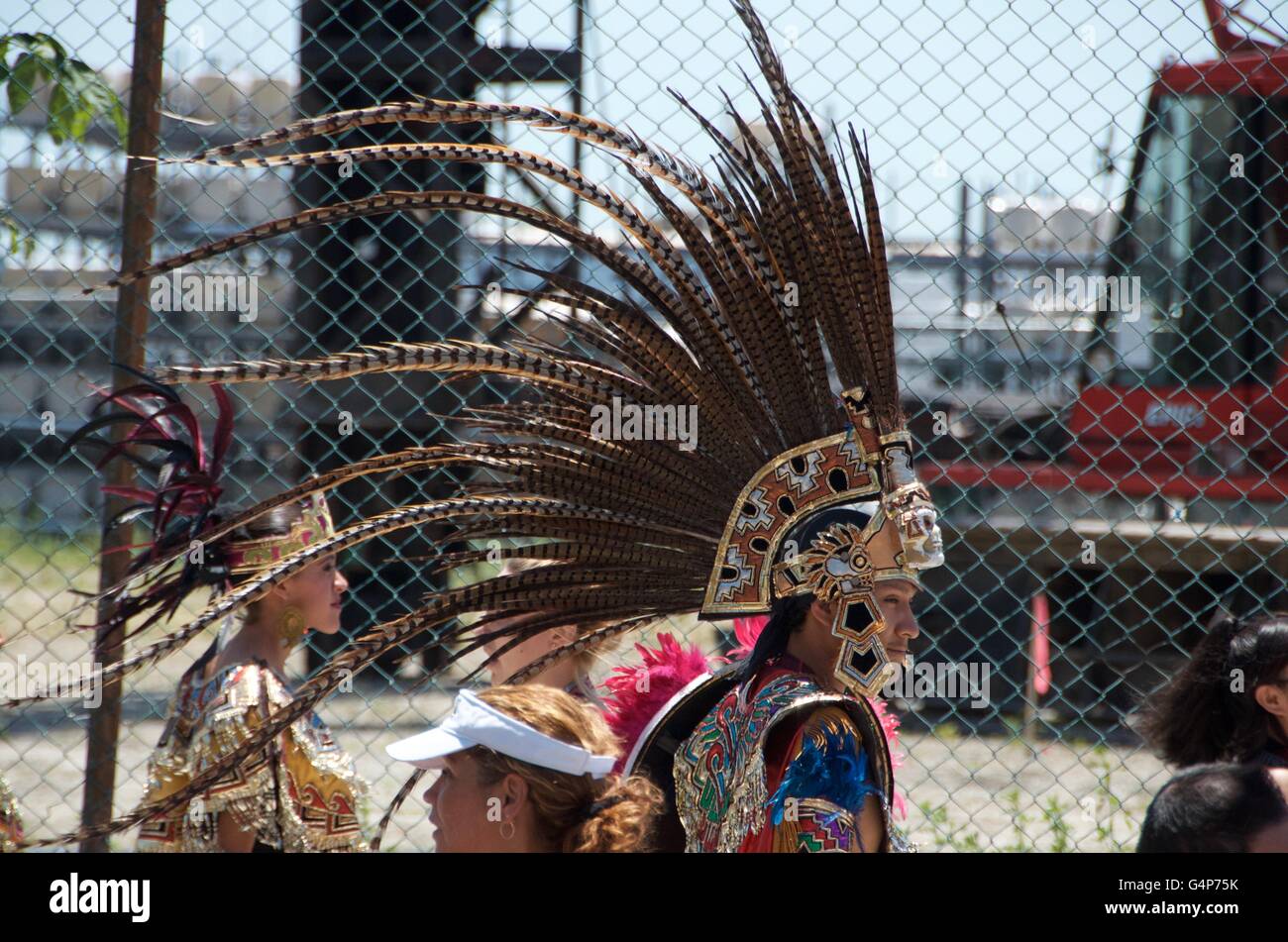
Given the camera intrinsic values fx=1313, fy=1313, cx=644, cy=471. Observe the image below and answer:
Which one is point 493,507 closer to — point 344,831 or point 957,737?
point 344,831

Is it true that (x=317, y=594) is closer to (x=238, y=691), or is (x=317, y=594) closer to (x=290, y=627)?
(x=290, y=627)

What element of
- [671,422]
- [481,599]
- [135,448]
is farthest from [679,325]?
[135,448]

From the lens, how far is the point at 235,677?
3158 mm

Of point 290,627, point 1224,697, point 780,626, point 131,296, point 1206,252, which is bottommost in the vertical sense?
point 1224,697

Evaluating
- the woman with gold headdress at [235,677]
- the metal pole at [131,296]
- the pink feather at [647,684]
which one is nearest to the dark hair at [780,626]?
the pink feather at [647,684]

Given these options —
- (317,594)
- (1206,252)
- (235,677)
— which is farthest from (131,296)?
(1206,252)

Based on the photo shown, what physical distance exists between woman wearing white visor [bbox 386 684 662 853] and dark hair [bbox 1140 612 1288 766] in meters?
1.56

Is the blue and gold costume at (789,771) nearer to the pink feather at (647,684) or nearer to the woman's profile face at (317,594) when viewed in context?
the pink feather at (647,684)

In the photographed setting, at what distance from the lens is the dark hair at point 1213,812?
269 cm

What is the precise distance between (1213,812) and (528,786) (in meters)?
1.43

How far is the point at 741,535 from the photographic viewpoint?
247 cm

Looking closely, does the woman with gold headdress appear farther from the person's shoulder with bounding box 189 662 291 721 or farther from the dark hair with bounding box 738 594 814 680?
the dark hair with bounding box 738 594 814 680

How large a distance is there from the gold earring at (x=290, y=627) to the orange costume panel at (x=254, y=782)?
0.39 ft
